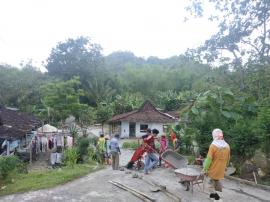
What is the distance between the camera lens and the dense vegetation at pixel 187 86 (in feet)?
48.7

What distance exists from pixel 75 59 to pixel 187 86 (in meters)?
18.6

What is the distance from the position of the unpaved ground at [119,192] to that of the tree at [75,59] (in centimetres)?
4553

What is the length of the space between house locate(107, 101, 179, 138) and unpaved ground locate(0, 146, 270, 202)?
85.3 feet

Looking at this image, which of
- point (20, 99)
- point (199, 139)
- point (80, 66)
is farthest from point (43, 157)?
point (80, 66)

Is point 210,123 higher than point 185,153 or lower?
higher

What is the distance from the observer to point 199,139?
15.3 metres

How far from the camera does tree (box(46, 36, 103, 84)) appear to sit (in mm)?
56938

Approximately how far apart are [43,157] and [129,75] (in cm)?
3787

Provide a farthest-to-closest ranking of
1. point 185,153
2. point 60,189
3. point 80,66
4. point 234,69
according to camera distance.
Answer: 1. point 80,66
2. point 234,69
3. point 185,153
4. point 60,189

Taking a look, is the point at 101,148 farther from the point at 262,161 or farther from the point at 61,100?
the point at 61,100

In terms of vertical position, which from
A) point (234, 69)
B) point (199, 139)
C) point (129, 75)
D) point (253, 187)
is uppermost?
point (129, 75)

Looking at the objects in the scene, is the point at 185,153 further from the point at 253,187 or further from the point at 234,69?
the point at 253,187

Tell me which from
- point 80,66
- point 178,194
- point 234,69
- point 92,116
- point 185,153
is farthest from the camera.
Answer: point 80,66

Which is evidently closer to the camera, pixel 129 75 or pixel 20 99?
pixel 20 99
